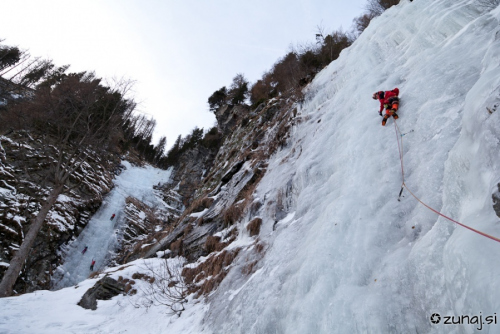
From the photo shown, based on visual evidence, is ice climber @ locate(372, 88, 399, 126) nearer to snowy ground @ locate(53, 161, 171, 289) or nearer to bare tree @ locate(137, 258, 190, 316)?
bare tree @ locate(137, 258, 190, 316)

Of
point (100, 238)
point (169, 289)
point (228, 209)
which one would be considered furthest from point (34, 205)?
point (228, 209)

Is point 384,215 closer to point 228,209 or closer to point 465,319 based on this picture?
point 465,319

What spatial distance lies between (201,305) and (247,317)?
229 cm

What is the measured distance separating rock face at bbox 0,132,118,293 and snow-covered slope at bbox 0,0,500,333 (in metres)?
4.78

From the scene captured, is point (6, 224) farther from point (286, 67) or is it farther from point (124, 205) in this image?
point (286, 67)

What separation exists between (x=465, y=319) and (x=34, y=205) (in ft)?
51.9

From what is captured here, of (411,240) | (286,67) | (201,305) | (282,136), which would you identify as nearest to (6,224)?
(201,305)

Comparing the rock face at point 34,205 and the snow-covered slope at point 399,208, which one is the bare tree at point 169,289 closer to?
the snow-covered slope at point 399,208

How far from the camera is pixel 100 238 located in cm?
1487

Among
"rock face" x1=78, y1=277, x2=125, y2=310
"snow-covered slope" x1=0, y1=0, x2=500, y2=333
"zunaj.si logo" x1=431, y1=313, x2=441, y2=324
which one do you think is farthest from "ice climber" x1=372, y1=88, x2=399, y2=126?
"rock face" x1=78, y1=277, x2=125, y2=310

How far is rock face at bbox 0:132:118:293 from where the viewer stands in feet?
34.2

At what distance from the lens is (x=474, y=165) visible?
7.39ft

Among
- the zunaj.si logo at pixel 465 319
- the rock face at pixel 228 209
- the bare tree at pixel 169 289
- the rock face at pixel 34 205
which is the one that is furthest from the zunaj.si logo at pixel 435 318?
the rock face at pixel 34 205

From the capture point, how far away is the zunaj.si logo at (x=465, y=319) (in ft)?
4.77
